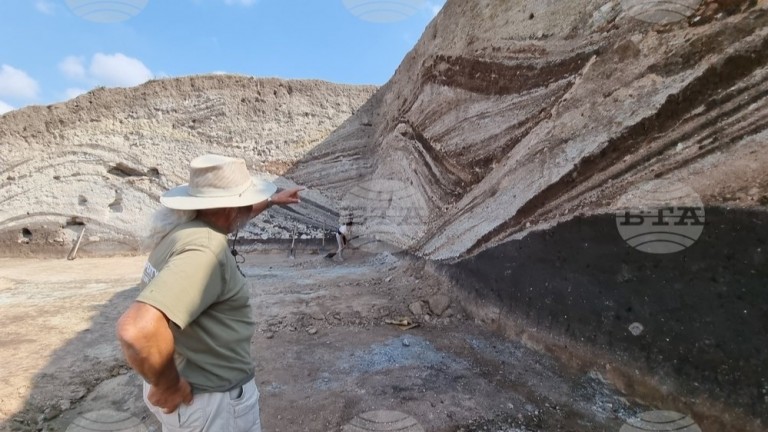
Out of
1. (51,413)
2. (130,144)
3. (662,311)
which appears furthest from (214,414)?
(130,144)

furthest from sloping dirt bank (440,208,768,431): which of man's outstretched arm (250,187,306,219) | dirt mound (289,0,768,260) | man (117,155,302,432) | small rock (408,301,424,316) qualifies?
man (117,155,302,432)

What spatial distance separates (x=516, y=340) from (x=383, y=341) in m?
0.99

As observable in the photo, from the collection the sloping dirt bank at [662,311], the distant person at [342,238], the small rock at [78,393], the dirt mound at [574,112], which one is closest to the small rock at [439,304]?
the dirt mound at [574,112]

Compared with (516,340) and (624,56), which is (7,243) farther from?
(624,56)

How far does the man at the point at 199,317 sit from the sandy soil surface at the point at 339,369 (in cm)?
96

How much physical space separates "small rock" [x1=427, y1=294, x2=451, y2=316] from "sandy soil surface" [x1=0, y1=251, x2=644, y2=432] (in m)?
0.06

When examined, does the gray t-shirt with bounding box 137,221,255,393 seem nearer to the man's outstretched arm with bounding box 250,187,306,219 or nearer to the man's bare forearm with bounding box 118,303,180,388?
the man's bare forearm with bounding box 118,303,180,388

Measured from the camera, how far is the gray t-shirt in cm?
102

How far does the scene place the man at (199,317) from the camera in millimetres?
990

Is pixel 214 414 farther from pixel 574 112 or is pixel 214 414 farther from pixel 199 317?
pixel 574 112

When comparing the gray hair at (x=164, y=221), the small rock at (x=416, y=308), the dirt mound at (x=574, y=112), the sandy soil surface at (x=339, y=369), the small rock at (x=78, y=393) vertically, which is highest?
the dirt mound at (x=574, y=112)

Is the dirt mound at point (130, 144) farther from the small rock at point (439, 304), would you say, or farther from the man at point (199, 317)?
the man at point (199, 317)

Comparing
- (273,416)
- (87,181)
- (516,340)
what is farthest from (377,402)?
(87,181)

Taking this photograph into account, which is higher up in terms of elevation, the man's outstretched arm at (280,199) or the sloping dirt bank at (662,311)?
the man's outstretched arm at (280,199)
